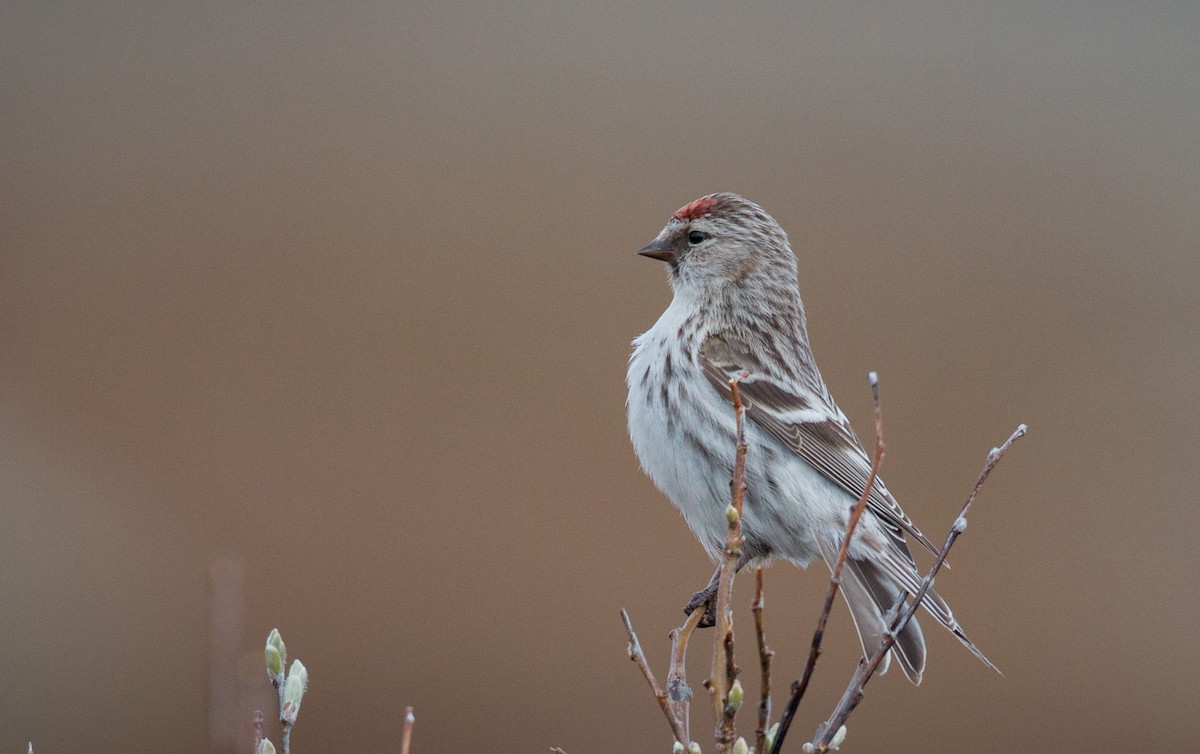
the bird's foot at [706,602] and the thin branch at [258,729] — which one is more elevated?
the thin branch at [258,729]

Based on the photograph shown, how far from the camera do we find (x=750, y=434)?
2133 millimetres

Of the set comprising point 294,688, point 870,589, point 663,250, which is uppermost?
point 663,250

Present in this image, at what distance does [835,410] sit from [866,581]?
0.36 meters

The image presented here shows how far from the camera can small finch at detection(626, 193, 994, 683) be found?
2.07 metres

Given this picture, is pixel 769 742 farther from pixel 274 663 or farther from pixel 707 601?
pixel 707 601

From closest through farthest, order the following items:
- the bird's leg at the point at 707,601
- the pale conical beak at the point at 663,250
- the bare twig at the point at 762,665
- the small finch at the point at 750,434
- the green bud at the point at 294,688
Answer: the bare twig at the point at 762,665, the green bud at the point at 294,688, the bird's leg at the point at 707,601, the small finch at the point at 750,434, the pale conical beak at the point at 663,250

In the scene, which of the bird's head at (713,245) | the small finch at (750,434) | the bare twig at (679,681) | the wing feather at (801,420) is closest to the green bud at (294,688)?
the bare twig at (679,681)

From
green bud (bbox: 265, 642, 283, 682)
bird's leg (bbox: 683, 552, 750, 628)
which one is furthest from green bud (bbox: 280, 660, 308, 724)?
bird's leg (bbox: 683, 552, 750, 628)

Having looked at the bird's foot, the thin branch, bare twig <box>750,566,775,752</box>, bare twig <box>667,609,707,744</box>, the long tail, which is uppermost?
bare twig <box>750,566,775,752</box>

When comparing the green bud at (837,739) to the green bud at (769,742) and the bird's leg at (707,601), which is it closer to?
the green bud at (769,742)

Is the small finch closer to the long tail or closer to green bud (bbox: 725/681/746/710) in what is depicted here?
the long tail

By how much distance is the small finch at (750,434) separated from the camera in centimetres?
207

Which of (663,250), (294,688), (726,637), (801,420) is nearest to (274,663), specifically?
(294,688)

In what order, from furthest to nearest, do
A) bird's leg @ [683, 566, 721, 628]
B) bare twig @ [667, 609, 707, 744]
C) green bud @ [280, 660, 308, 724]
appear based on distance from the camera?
bird's leg @ [683, 566, 721, 628] → bare twig @ [667, 609, 707, 744] → green bud @ [280, 660, 308, 724]
